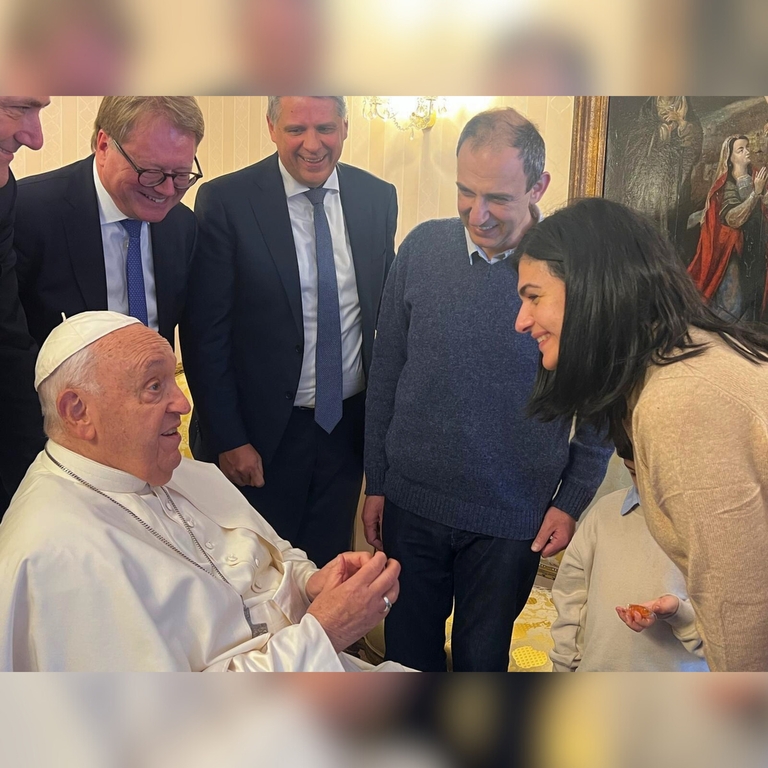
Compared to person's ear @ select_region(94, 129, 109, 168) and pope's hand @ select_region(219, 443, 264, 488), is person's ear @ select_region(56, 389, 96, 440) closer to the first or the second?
pope's hand @ select_region(219, 443, 264, 488)

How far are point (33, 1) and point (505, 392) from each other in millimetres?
1503

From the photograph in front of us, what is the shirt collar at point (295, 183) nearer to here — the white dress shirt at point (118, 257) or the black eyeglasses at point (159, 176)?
the black eyeglasses at point (159, 176)

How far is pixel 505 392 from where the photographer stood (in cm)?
209

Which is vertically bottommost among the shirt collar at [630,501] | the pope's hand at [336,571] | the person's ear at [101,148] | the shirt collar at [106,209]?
the pope's hand at [336,571]

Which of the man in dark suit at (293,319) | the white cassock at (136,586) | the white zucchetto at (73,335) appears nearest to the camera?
the white cassock at (136,586)

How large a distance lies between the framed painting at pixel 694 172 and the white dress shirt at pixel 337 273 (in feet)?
1.94

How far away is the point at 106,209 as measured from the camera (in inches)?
81.0

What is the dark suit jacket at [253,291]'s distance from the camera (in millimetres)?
2076

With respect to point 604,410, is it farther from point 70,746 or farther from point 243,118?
point 70,746

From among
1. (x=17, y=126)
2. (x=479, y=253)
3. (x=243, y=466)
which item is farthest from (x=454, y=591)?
(x=17, y=126)

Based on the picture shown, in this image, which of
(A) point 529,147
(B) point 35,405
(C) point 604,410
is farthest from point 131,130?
(C) point 604,410

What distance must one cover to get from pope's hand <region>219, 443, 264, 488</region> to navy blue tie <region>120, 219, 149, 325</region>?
405 millimetres

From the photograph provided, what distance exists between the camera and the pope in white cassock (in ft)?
6.11

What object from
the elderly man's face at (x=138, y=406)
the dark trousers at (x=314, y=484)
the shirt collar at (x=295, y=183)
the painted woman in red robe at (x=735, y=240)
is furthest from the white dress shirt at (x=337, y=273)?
the painted woman in red robe at (x=735, y=240)
